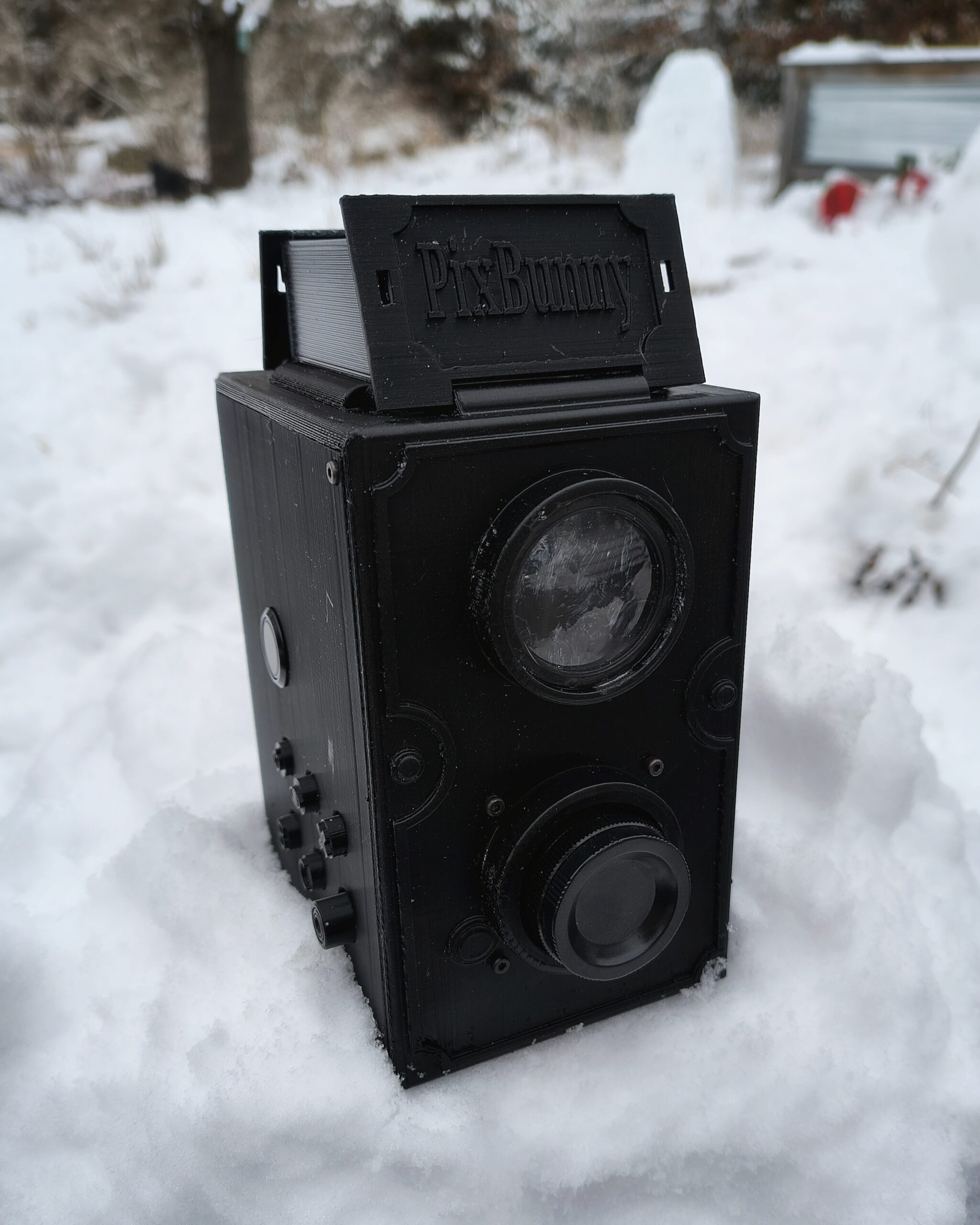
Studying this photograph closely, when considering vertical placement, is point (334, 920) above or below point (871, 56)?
below

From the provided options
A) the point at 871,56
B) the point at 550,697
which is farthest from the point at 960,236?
the point at 871,56

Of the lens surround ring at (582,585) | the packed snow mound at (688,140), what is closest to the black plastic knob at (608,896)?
the lens surround ring at (582,585)

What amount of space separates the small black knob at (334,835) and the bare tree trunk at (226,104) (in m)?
5.04

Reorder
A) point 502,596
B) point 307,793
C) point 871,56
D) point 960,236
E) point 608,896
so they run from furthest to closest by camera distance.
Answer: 1. point 871,56
2. point 960,236
3. point 307,793
4. point 608,896
5. point 502,596

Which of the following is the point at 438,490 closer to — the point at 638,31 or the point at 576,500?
the point at 576,500

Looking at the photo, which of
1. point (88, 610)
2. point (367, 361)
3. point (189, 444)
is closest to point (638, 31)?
point (189, 444)

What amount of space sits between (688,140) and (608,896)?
15.4 feet

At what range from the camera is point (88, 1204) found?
0.98 m

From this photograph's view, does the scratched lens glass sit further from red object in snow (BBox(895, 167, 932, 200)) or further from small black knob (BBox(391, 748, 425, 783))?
red object in snow (BBox(895, 167, 932, 200))

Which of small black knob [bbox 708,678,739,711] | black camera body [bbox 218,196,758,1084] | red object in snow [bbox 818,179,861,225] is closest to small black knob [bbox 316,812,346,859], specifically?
black camera body [bbox 218,196,758,1084]

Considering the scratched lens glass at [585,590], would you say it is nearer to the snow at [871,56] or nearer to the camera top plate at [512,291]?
the camera top plate at [512,291]

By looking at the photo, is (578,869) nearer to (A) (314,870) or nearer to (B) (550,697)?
(B) (550,697)

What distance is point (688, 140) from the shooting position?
471cm

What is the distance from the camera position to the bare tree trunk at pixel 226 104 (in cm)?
488
